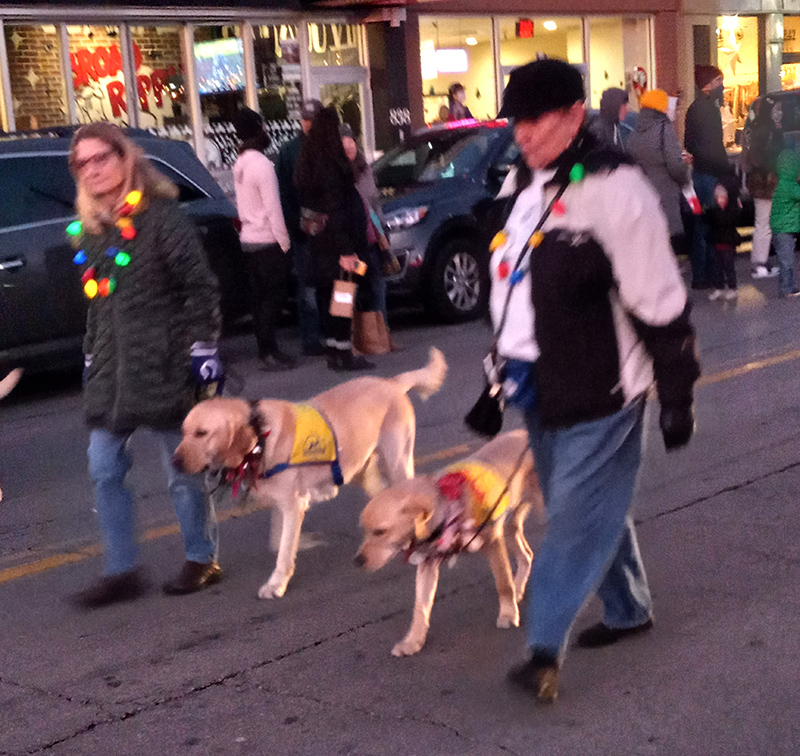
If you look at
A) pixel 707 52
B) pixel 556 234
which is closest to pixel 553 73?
pixel 556 234

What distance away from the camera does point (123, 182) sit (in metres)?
4.93

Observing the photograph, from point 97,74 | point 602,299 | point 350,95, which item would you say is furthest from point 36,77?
point 602,299

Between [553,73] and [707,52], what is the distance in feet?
76.0

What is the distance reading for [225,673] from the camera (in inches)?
173

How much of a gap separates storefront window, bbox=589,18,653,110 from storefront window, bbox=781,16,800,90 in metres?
4.04

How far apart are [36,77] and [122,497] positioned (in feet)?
40.5

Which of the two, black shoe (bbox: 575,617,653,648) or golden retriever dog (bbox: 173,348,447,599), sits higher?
golden retriever dog (bbox: 173,348,447,599)

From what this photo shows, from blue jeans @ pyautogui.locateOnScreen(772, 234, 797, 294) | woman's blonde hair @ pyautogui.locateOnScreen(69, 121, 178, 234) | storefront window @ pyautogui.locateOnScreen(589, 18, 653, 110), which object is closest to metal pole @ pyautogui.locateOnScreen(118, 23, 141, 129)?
blue jeans @ pyautogui.locateOnScreen(772, 234, 797, 294)

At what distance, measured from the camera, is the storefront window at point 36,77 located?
1606 centimetres

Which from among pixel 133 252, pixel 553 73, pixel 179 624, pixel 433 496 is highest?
pixel 553 73

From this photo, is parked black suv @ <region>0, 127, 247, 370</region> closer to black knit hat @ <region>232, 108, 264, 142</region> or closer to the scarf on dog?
black knit hat @ <region>232, 108, 264, 142</region>

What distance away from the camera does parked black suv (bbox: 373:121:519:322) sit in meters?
11.8

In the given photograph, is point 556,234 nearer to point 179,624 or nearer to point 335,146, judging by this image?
point 179,624

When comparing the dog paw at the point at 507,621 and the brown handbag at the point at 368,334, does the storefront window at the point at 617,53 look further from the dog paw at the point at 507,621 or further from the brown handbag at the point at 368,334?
the dog paw at the point at 507,621
